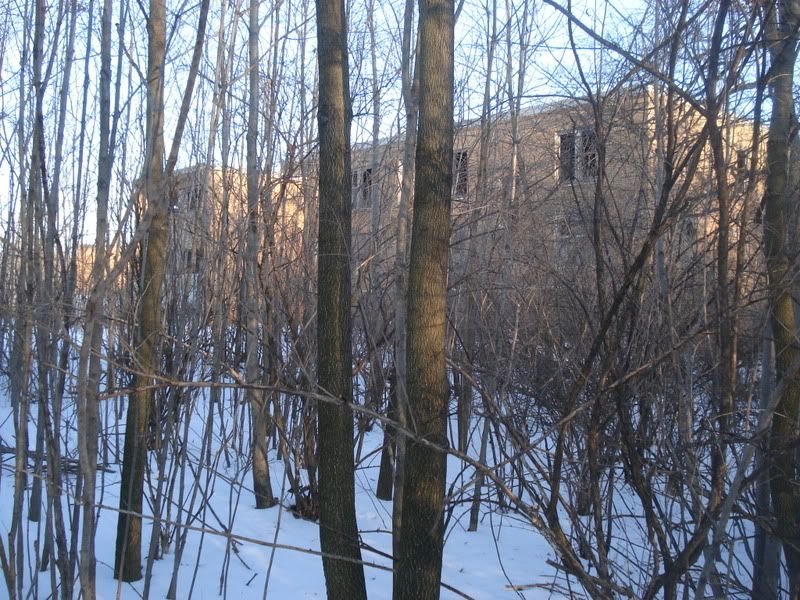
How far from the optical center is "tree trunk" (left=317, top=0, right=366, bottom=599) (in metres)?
3.54

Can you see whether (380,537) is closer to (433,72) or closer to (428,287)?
(428,287)

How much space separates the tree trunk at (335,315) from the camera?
139 inches

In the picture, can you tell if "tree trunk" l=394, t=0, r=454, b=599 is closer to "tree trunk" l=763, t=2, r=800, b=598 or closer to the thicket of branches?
the thicket of branches

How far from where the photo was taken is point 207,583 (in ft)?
15.6

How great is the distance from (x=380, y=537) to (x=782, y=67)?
406 cm

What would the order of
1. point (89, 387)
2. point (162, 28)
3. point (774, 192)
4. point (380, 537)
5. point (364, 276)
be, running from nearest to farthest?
point (89, 387) < point (774, 192) < point (162, 28) < point (380, 537) < point (364, 276)

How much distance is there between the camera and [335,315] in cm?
367

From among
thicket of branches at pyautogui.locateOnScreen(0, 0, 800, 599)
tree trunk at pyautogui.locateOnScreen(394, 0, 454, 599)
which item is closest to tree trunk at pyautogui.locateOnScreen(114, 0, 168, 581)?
thicket of branches at pyautogui.locateOnScreen(0, 0, 800, 599)

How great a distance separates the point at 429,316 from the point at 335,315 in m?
0.62

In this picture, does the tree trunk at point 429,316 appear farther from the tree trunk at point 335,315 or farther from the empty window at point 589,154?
the empty window at point 589,154

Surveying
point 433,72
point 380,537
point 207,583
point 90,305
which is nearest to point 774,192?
point 433,72

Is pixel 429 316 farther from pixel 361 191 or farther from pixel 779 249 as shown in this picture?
pixel 361 191

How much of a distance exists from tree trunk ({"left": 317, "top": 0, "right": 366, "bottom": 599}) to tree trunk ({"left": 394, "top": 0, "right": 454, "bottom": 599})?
40 cm

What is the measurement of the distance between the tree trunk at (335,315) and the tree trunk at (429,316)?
15.8 inches
